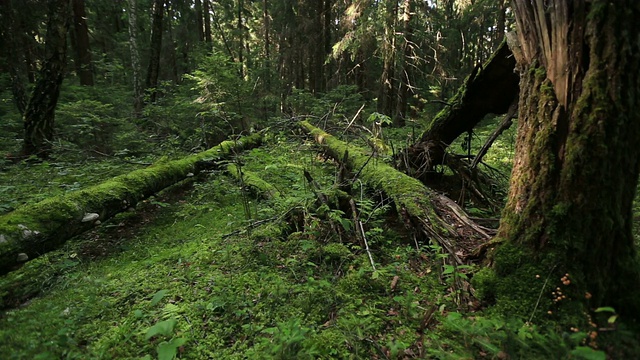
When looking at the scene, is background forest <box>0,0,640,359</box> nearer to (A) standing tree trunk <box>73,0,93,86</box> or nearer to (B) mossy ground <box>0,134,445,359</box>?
(B) mossy ground <box>0,134,445,359</box>

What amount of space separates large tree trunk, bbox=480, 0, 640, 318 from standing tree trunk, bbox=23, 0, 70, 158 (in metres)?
9.44

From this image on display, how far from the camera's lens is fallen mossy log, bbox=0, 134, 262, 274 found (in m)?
3.35

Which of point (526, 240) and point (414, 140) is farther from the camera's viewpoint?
point (414, 140)

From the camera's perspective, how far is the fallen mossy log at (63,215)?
3347mm

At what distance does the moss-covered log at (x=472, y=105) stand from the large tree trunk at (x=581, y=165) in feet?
5.05

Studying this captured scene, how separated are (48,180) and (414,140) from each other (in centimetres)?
724

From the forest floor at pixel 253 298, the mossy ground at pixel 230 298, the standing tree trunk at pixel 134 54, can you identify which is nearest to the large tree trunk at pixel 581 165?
the forest floor at pixel 253 298

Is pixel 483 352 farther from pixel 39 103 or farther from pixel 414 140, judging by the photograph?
pixel 39 103

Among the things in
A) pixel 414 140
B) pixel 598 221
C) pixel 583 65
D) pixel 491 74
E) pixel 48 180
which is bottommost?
pixel 48 180

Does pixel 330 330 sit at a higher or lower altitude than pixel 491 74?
lower

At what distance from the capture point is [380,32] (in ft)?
41.0

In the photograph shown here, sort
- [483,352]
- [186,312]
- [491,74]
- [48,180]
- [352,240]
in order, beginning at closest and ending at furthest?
1. [483,352]
2. [186,312]
3. [352,240]
4. [491,74]
5. [48,180]

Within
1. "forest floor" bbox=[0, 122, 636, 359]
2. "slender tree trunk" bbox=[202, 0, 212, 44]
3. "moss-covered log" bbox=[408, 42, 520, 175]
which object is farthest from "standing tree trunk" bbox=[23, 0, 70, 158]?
"slender tree trunk" bbox=[202, 0, 212, 44]

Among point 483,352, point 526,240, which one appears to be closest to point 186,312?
point 483,352
